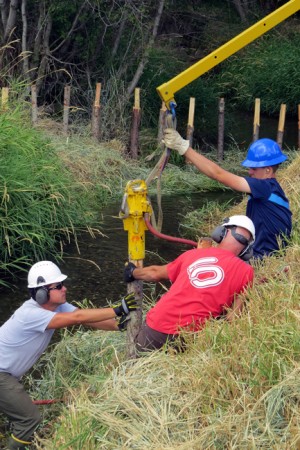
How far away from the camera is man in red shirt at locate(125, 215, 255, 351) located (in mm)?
5641

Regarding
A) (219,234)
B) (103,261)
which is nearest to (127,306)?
(219,234)

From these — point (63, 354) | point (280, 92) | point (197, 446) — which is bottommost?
point (280, 92)

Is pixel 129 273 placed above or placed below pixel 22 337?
above

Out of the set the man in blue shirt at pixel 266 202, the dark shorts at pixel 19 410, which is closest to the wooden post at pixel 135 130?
the man in blue shirt at pixel 266 202

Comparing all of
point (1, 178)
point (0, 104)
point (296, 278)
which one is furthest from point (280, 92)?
point (296, 278)

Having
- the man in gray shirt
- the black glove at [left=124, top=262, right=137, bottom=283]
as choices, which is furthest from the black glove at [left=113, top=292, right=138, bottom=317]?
the black glove at [left=124, top=262, right=137, bottom=283]

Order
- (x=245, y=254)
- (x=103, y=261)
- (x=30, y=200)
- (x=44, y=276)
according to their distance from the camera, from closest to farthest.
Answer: (x=44, y=276)
(x=245, y=254)
(x=30, y=200)
(x=103, y=261)

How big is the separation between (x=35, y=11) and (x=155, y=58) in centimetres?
398

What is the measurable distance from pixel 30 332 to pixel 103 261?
439cm

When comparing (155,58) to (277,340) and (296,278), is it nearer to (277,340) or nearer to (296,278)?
(296,278)

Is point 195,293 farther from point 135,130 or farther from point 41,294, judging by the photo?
point 135,130

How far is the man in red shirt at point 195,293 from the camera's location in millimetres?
5641

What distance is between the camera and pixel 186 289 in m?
5.68

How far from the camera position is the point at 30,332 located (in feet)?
19.2
